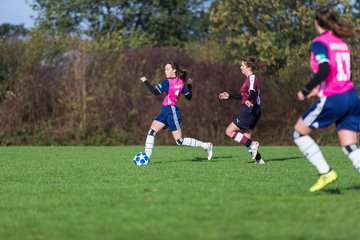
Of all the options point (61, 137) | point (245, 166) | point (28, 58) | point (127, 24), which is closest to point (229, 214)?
point (245, 166)

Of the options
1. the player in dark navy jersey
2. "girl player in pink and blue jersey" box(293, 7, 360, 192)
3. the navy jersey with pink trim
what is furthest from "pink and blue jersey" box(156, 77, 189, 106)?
"girl player in pink and blue jersey" box(293, 7, 360, 192)

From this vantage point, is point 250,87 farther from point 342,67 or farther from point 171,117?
point 342,67

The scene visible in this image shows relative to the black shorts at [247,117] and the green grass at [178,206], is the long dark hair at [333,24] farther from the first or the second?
the black shorts at [247,117]

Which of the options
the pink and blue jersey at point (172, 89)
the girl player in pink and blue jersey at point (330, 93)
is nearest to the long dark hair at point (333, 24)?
the girl player in pink and blue jersey at point (330, 93)

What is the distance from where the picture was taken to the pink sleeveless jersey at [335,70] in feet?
24.3

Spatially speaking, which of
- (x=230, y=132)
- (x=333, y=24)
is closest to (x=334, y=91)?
(x=333, y=24)

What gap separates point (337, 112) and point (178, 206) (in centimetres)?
200

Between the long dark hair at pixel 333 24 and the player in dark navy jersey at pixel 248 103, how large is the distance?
5.10 metres

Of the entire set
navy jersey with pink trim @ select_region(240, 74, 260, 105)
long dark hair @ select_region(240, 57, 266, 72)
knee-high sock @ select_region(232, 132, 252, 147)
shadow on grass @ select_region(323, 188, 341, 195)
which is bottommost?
shadow on grass @ select_region(323, 188, 341, 195)

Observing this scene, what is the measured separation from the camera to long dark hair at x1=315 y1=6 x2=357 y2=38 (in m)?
7.45

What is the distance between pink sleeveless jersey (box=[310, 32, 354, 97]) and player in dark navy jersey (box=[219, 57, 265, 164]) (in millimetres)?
5216

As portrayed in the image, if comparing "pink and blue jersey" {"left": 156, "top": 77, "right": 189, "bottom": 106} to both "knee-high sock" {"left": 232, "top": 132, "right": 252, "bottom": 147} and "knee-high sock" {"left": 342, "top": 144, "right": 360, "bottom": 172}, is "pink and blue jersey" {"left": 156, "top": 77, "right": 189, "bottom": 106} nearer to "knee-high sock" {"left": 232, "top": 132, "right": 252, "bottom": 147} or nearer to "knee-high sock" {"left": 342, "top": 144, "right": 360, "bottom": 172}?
"knee-high sock" {"left": 232, "top": 132, "right": 252, "bottom": 147}

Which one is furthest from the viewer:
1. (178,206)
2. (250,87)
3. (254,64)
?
(254,64)

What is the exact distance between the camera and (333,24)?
296 inches
